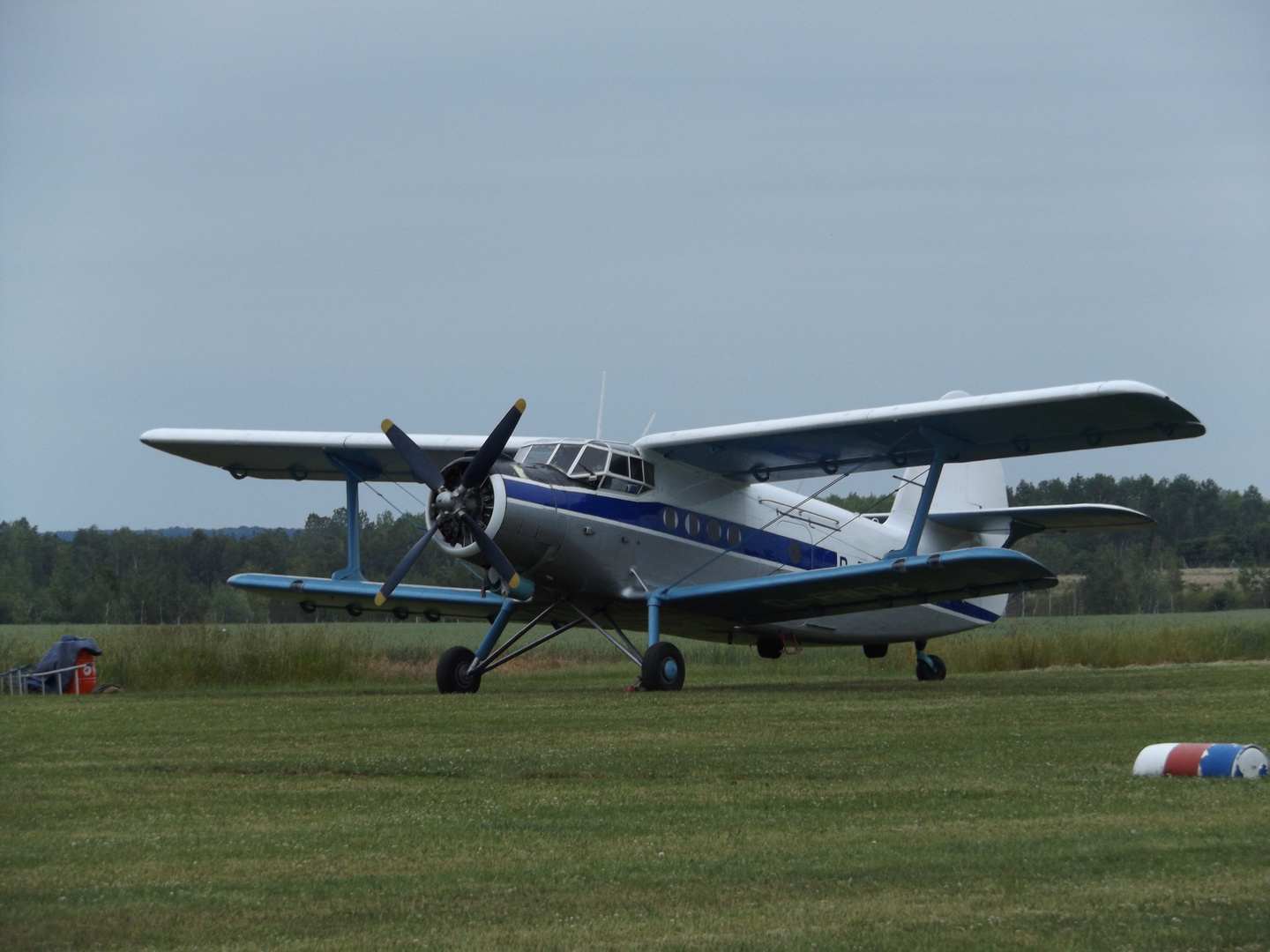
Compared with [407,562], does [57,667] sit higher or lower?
lower

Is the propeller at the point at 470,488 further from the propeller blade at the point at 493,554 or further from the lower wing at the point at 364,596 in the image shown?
the lower wing at the point at 364,596

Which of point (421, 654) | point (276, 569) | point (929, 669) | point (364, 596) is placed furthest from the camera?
point (276, 569)

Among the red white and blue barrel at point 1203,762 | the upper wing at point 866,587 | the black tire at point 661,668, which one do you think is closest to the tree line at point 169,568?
the upper wing at point 866,587

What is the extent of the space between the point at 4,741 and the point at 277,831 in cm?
684

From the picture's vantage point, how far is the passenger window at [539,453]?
68.5 feet

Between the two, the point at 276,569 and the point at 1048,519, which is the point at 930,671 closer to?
the point at 1048,519

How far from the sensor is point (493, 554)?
62.8 ft

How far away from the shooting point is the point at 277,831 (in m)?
7.84

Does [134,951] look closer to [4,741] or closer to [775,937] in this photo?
[775,937]

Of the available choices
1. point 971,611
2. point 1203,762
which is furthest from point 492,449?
point 971,611

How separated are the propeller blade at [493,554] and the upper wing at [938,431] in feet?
11.8

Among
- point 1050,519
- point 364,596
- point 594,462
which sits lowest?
point 364,596

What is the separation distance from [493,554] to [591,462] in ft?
8.37

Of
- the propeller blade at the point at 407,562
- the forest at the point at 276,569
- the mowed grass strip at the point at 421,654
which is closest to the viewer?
the propeller blade at the point at 407,562
